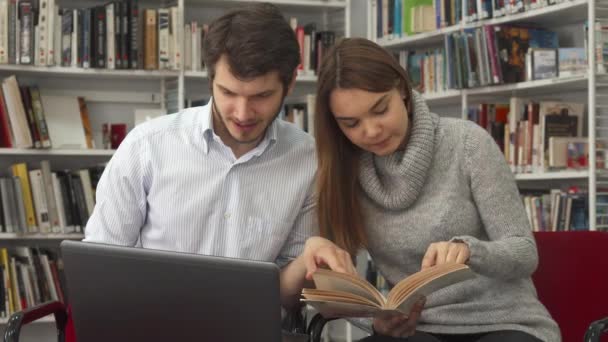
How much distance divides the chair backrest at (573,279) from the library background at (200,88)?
4.26ft

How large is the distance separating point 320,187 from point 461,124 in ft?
1.12

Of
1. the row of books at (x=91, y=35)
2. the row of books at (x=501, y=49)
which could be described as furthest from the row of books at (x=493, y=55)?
the row of books at (x=91, y=35)

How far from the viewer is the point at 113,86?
4348 millimetres

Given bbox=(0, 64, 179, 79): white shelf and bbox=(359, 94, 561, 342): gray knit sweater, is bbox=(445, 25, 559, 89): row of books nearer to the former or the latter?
bbox=(0, 64, 179, 79): white shelf

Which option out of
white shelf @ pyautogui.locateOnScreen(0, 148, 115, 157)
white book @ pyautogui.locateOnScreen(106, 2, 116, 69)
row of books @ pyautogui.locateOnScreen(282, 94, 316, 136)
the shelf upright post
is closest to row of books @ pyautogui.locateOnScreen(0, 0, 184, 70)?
white book @ pyautogui.locateOnScreen(106, 2, 116, 69)

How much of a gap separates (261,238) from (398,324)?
399mm

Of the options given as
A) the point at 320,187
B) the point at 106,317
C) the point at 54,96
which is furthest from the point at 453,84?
the point at 106,317

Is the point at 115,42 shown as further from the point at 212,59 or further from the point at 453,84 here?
the point at 212,59

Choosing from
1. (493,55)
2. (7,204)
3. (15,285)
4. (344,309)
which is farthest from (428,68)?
(344,309)

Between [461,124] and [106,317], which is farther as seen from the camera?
[461,124]

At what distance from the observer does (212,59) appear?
5.54ft

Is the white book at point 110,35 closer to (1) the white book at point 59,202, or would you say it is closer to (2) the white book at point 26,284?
(1) the white book at point 59,202

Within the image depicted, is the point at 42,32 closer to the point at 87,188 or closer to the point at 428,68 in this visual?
the point at 87,188

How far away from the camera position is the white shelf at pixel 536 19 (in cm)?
336
